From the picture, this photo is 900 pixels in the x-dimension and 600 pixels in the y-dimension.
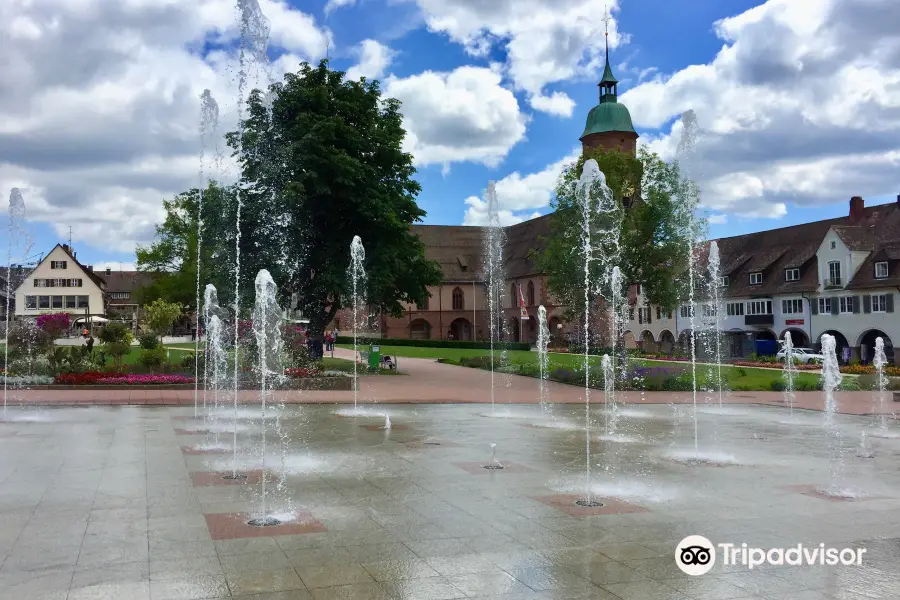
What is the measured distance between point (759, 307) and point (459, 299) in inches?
1779

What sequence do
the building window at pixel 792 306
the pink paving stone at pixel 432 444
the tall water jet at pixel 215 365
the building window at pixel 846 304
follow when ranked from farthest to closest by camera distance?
the building window at pixel 792 306 < the building window at pixel 846 304 < the tall water jet at pixel 215 365 < the pink paving stone at pixel 432 444

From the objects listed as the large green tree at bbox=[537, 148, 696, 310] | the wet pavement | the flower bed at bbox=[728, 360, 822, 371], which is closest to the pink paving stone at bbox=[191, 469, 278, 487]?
the wet pavement

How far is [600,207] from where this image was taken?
134 ft

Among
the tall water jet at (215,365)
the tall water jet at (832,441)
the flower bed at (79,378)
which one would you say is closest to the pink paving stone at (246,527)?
the tall water jet at (832,441)

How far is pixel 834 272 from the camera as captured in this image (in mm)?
54594

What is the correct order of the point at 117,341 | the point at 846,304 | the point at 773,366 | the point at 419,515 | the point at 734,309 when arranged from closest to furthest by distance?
the point at 419,515 → the point at 117,341 → the point at 773,366 → the point at 846,304 → the point at 734,309

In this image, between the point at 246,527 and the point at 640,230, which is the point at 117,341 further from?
the point at 640,230

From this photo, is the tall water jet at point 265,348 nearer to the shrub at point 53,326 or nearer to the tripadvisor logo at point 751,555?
the tripadvisor logo at point 751,555

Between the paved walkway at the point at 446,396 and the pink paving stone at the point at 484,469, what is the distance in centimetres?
1075

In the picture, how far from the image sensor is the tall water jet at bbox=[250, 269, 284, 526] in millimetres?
8664

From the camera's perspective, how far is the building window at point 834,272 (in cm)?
5409

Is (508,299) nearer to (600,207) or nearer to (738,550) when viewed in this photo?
(600,207)

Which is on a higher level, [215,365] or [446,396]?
[215,365]

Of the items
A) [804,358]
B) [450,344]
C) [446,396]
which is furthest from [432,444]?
[450,344]
